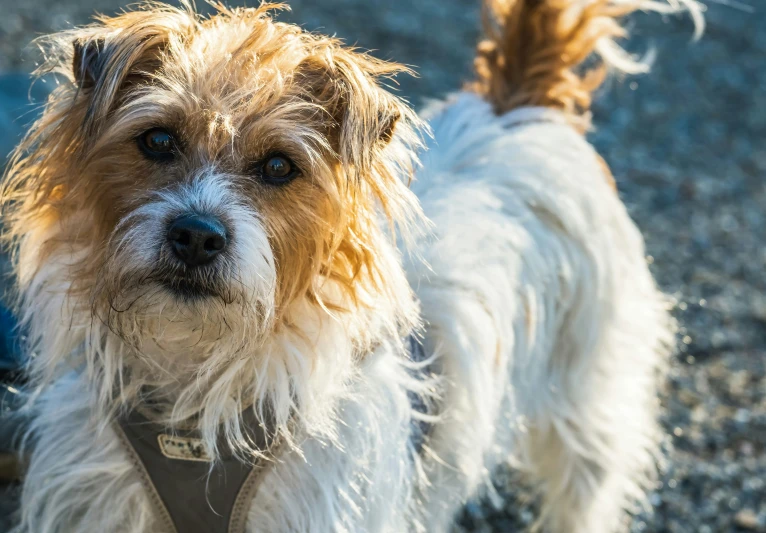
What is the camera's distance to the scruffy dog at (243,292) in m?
2.14

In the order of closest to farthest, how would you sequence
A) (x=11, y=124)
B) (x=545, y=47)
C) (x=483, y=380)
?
1. (x=483, y=380)
2. (x=545, y=47)
3. (x=11, y=124)

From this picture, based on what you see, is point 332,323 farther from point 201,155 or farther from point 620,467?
point 620,467

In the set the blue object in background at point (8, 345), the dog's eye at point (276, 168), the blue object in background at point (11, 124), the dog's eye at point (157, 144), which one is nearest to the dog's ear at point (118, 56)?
the dog's eye at point (157, 144)

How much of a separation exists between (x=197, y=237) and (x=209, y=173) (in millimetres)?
185

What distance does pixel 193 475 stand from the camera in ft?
7.75

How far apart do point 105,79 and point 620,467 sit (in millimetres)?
2336

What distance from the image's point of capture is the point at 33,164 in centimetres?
248

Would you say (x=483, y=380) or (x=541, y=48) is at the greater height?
(x=541, y=48)

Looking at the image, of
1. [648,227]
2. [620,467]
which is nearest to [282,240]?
[620,467]

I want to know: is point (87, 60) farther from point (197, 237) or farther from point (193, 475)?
point (193, 475)

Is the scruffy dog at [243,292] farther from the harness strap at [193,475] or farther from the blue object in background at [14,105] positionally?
the blue object in background at [14,105]

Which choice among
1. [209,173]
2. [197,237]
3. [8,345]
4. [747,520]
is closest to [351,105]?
[209,173]

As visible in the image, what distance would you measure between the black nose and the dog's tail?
1738 mm

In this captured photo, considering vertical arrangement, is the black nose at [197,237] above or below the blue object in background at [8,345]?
above
